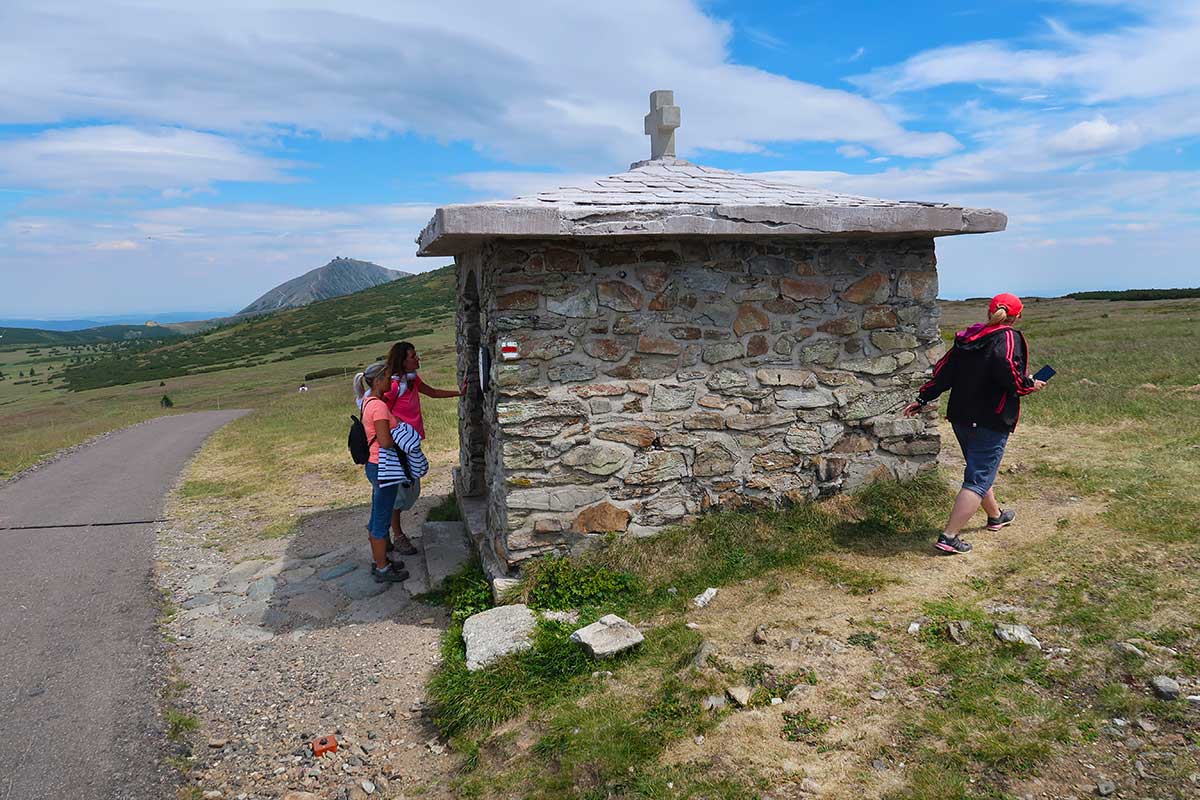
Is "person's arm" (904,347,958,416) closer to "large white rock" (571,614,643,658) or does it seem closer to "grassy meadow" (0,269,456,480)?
"large white rock" (571,614,643,658)

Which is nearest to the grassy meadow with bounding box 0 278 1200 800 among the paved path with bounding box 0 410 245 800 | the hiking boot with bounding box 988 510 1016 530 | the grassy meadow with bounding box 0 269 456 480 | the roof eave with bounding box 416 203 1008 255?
the hiking boot with bounding box 988 510 1016 530

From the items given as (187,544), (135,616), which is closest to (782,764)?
(135,616)

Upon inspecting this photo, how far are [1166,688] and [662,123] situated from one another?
20.5ft

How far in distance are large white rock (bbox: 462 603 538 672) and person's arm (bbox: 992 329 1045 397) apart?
3.86m

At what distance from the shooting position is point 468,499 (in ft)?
27.6

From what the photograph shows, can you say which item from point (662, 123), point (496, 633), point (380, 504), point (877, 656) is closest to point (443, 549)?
point (380, 504)

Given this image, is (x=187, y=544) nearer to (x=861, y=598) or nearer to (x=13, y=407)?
(x=861, y=598)

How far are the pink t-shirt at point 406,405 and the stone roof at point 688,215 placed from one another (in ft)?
4.56

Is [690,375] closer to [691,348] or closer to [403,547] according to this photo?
[691,348]

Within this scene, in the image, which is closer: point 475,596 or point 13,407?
point 475,596

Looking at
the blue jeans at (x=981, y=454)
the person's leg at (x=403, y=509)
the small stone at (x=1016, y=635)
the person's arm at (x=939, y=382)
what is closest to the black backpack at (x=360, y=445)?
the person's leg at (x=403, y=509)

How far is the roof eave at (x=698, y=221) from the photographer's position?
17.0ft

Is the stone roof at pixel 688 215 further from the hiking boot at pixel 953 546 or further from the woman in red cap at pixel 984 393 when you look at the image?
the hiking boot at pixel 953 546

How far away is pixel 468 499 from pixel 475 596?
239 centimetres
